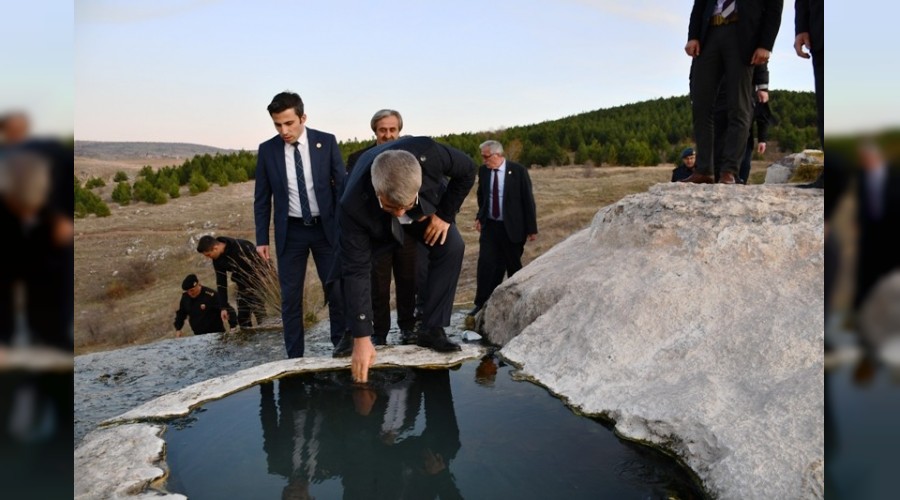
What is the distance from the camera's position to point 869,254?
62 cm

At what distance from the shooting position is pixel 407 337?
434 cm

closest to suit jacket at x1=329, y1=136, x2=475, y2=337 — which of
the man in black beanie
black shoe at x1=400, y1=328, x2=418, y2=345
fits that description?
black shoe at x1=400, y1=328, x2=418, y2=345

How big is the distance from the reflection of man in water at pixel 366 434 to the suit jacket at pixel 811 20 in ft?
7.07

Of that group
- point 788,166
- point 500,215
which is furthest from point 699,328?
point 788,166

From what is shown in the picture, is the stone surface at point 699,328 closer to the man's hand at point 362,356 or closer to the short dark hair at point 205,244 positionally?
the man's hand at point 362,356

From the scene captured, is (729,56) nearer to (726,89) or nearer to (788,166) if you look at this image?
(726,89)

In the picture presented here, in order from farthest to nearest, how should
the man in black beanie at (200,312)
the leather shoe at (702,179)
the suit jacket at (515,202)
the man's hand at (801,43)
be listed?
the man in black beanie at (200,312), the suit jacket at (515,202), the leather shoe at (702,179), the man's hand at (801,43)

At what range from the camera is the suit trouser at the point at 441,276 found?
3.90 meters

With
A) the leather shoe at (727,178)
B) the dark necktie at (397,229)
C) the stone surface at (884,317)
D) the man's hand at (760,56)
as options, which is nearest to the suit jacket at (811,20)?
the man's hand at (760,56)

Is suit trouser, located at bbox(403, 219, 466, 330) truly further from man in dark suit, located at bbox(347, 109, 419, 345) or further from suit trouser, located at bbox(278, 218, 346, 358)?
suit trouser, located at bbox(278, 218, 346, 358)

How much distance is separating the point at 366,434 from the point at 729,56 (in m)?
3.04

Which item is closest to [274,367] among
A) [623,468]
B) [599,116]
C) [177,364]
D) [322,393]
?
[322,393]

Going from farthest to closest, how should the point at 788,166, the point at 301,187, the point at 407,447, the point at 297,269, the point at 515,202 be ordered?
1. the point at 788,166
2. the point at 515,202
3. the point at 297,269
4. the point at 301,187
5. the point at 407,447

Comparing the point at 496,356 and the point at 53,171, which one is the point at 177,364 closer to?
the point at 496,356
